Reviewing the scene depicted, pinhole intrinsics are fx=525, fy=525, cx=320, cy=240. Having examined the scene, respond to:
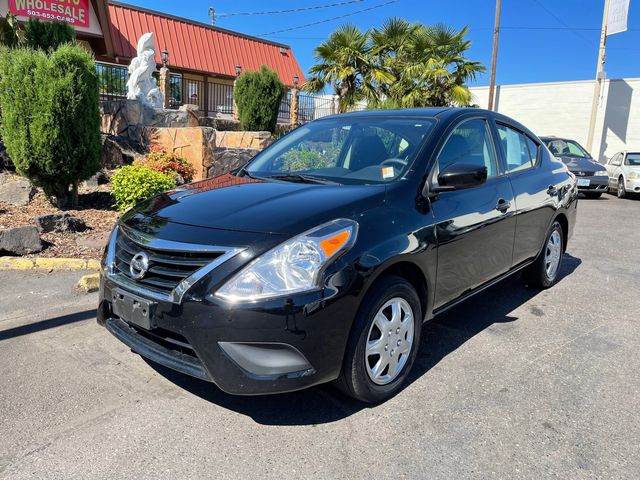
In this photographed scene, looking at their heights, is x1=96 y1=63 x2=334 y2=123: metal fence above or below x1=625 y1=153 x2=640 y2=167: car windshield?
above

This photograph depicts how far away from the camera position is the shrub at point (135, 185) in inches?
271

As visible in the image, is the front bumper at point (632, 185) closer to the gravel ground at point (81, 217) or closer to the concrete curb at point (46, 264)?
the gravel ground at point (81, 217)

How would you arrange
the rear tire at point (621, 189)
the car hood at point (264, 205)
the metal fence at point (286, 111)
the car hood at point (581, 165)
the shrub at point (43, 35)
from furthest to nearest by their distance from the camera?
the metal fence at point (286, 111)
the rear tire at point (621, 189)
the car hood at point (581, 165)
the shrub at point (43, 35)
the car hood at point (264, 205)

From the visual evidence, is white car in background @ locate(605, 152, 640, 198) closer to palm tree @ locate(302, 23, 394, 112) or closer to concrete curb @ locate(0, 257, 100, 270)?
palm tree @ locate(302, 23, 394, 112)

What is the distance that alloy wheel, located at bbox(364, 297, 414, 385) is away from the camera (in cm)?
287

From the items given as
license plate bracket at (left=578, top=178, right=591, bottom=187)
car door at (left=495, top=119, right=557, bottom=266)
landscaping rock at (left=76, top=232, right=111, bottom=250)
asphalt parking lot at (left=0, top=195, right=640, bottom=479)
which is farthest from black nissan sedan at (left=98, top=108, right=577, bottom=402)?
license plate bracket at (left=578, top=178, right=591, bottom=187)

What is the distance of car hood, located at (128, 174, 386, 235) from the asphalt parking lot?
3.44 feet

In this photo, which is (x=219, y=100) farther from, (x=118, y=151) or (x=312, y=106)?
(x=118, y=151)

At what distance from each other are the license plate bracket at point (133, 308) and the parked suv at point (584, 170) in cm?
1396

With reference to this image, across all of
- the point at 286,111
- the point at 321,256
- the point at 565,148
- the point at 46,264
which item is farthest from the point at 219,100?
the point at 321,256

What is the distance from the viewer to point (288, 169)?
12.9 ft

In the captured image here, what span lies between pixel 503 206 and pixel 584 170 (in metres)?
12.1

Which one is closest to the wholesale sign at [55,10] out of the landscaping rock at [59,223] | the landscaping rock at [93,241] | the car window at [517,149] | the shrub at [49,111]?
the shrub at [49,111]

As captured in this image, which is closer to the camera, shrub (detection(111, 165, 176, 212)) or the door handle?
the door handle
